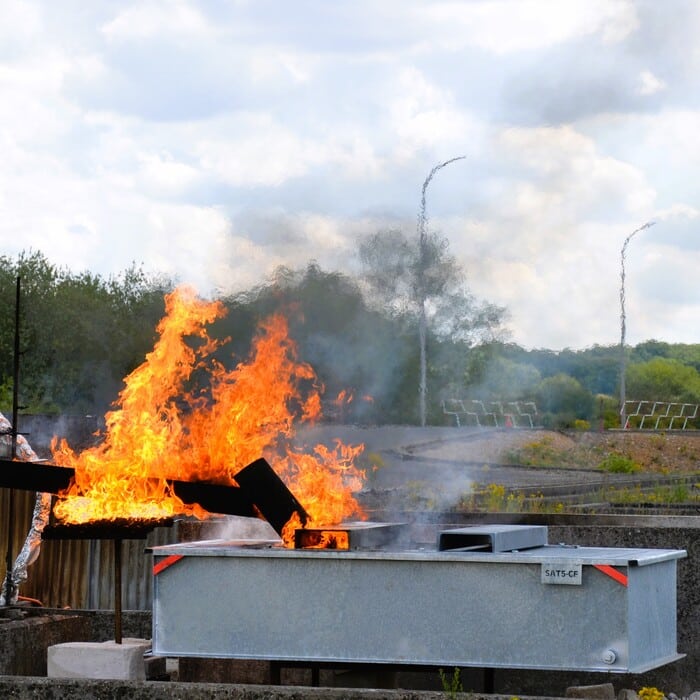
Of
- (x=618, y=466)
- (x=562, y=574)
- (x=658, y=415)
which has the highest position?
(x=658, y=415)

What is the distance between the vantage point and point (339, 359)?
19016 millimetres

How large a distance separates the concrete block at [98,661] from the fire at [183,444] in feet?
2.71

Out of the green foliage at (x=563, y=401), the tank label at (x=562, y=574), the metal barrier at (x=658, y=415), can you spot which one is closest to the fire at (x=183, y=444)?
the tank label at (x=562, y=574)

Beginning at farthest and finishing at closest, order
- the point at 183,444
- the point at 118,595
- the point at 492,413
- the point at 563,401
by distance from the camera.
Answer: the point at 563,401 → the point at 492,413 → the point at 183,444 → the point at 118,595

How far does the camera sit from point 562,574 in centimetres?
783

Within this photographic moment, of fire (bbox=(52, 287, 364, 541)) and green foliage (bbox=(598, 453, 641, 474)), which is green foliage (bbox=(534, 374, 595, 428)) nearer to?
green foliage (bbox=(598, 453, 641, 474))

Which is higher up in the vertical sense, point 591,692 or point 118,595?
point 118,595

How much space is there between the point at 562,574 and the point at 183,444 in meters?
2.97

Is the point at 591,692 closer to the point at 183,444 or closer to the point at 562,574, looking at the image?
the point at 562,574

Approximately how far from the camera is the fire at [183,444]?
367 inches

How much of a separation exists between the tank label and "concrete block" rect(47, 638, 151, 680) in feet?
8.57

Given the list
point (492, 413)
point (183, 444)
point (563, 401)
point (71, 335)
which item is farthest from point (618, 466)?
point (183, 444)

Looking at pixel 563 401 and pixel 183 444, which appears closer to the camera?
pixel 183 444

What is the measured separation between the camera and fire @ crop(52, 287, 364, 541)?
9.32 m
